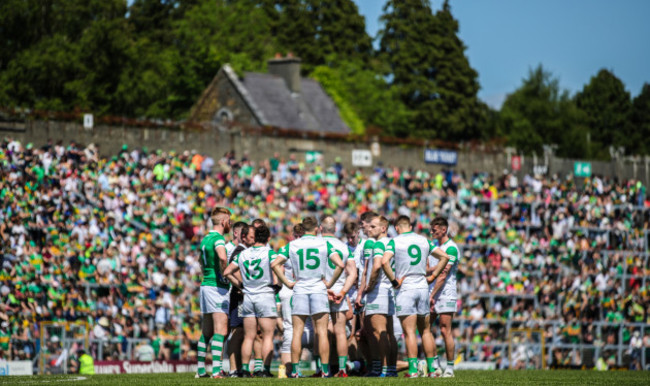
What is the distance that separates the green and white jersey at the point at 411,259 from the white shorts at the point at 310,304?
1.31 metres

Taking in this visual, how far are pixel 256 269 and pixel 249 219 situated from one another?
1749 cm

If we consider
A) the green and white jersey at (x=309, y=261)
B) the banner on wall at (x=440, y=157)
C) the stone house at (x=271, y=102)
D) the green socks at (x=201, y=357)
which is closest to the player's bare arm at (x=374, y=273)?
the green and white jersey at (x=309, y=261)

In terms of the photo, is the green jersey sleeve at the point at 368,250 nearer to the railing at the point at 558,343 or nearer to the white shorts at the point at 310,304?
the white shorts at the point at 310,304

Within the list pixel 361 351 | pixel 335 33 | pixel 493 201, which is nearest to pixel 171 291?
pixel 361 351

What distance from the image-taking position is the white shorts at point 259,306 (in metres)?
16.7

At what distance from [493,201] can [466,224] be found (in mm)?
2460

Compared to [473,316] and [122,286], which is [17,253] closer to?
[122,286]

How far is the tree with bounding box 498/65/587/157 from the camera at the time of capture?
268 feet

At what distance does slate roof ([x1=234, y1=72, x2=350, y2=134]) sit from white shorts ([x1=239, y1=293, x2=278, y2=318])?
33.9 metres

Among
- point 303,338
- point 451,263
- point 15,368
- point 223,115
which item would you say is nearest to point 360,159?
point 223,115

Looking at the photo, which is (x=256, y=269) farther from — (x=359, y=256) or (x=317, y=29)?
(x=317, y=29)

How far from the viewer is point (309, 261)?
16.3 meters

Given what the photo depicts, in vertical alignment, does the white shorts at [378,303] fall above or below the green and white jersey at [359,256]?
below

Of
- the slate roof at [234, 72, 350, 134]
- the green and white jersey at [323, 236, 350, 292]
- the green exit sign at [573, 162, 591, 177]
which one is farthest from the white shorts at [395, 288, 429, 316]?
the slate roof at [234, 72, 350, 134]
